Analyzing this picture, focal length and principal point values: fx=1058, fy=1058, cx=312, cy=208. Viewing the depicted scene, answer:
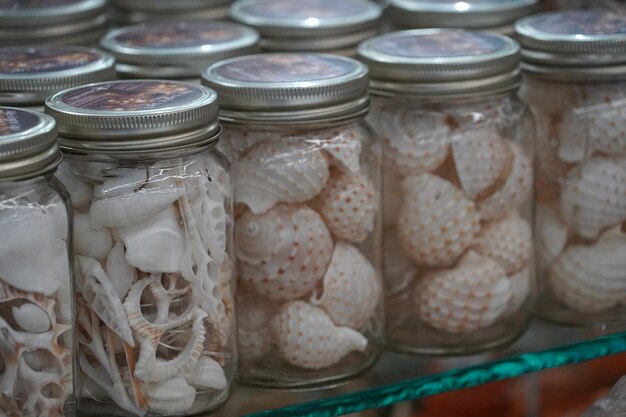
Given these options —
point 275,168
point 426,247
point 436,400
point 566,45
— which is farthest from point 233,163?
point 436,400

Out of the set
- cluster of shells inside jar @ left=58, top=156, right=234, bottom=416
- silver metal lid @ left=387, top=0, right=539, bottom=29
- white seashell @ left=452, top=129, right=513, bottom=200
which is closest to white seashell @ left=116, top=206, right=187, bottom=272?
cluster of shells inside jar @ left=58, top=156, right=234, bottom=416

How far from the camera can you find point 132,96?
61cm

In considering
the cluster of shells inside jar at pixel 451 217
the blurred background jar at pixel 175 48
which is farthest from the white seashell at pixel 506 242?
the blurred background jar at pixel 175 48

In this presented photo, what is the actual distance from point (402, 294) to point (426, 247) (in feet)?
0.15

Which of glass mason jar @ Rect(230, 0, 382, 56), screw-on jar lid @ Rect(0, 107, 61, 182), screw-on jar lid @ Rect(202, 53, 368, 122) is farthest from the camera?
glass mason jar @ Rect(230, 0, 382, 56)

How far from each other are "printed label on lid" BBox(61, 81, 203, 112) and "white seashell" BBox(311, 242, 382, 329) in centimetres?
14

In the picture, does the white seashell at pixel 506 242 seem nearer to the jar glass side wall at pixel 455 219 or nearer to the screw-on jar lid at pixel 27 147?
the jar glass side wall at pixel 455 219

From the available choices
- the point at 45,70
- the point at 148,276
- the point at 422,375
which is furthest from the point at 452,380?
the point at 45,70

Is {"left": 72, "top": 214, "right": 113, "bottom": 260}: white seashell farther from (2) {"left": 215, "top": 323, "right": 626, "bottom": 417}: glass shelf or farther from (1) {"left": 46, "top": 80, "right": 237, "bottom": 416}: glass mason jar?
(2) {"left": 215, "top": 323, "right": 626, "bottom": 417}: glass shelf

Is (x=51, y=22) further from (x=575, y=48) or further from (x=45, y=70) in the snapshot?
(x=575, y=48)

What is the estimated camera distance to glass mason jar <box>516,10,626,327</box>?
2.34ft

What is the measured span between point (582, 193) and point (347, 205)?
6.9 inches

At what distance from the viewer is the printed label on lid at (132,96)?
0.59 metres

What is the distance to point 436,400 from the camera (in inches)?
36.3
